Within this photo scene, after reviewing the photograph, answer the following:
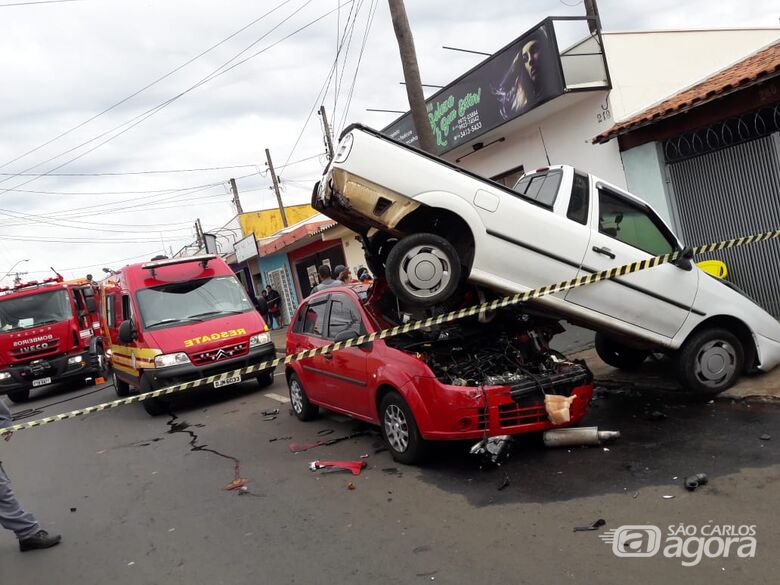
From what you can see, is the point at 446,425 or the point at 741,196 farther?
the point at 741,196

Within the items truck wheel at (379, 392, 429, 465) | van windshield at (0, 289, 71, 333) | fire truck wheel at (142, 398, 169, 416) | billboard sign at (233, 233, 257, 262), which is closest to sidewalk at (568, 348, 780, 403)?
truck wheel at (379, 392, 429, 465)

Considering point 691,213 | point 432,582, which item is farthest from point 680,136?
point 432,582

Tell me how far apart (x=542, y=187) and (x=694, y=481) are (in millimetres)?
Answer: 2931

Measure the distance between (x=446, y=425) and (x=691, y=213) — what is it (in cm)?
705

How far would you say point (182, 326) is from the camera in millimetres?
10156

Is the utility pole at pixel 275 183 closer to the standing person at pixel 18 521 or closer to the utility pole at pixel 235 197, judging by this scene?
the utility pole at pixel 235 197

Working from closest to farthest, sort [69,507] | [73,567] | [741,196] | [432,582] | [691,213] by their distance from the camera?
[432,582], [73,567], [69,507], [741,196], [691,213]

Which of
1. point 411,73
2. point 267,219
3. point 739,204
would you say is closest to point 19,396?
point 411,73

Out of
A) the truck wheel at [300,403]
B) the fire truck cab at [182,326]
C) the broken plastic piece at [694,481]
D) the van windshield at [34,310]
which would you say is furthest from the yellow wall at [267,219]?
the broken plastic piece at [694,481]

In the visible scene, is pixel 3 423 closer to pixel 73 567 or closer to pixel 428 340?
pixel 73 567

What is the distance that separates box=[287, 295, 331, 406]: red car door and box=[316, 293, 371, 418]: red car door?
0.11 meters

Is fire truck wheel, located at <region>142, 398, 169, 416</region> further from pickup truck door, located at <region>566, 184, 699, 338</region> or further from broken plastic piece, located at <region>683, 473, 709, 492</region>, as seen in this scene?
broken plastic piece, located at <region>683, 473, 709, 492</region>

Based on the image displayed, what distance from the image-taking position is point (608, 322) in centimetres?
568

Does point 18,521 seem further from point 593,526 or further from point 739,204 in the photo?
point 739,204
